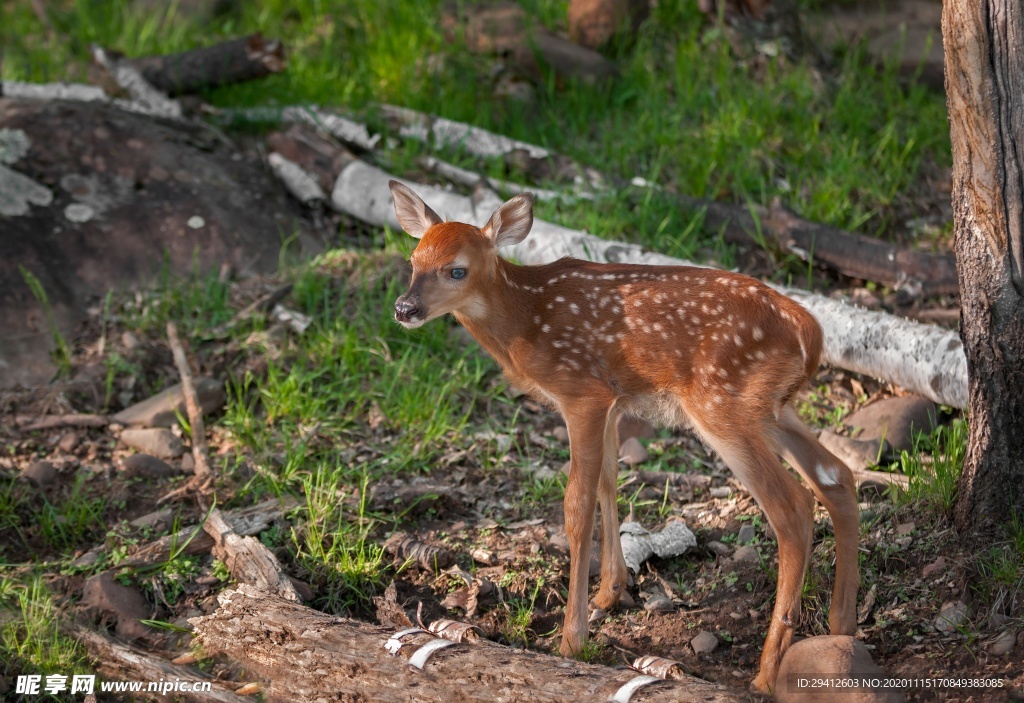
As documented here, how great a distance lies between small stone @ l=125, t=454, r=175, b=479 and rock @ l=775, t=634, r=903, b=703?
10.3ft

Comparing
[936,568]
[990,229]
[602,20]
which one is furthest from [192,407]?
[602,20]

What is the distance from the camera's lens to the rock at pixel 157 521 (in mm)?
4973

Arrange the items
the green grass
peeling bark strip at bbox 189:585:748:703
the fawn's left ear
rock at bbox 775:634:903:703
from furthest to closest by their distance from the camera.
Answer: the green grass < the fawn's left ear < peeling bark strip at bbox 189:585:748:703 < rock at bbox 775:634:903:703

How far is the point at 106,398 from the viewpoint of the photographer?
19.4 feet

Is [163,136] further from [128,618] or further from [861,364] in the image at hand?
→ [861,364]

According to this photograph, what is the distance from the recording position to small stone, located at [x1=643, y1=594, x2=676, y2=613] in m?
4.45

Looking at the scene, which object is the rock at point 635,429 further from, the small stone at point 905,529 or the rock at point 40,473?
the rock at point 40,473

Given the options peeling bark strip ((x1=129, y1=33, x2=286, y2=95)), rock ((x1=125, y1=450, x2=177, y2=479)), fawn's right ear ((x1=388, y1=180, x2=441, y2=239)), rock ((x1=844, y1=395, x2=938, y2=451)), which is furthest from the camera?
peeling bark strip ((x1=129, y1=33, x2=286, y2=95))

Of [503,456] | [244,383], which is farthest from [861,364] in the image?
[244,383]

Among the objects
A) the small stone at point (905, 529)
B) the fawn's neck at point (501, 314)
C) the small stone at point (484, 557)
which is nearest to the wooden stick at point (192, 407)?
the small stone at point (484, 557)

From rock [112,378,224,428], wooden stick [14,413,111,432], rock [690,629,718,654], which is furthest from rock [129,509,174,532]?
rock [690,629,718,654]

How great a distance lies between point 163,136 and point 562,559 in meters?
4.34

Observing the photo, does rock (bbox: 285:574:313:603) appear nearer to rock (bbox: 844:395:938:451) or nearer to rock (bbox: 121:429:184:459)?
rock (bbox: 121:429:184:459)

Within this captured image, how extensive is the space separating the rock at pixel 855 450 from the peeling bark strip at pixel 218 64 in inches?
195
